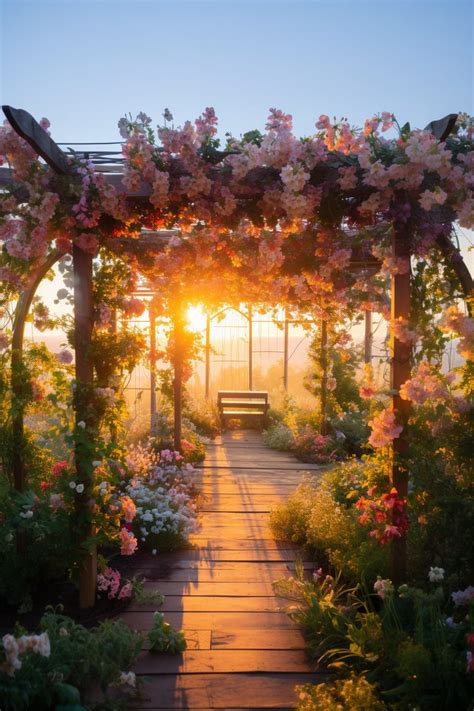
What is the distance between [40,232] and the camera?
345cm

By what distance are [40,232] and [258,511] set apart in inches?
139

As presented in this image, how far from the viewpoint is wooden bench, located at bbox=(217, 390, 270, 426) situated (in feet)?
37.3

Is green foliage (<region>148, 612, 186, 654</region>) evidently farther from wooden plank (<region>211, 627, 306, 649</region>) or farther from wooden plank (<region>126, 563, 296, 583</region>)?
wooden plank (<region>126, 563, 296, 583</region>)

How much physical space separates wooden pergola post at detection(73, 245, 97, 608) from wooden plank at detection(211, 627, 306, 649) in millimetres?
852

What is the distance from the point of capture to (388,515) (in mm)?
3441

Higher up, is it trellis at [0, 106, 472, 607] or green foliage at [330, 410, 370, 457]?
trellis at [0, 106, 472, 607]

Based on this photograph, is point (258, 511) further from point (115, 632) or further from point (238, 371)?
point (238, 371)

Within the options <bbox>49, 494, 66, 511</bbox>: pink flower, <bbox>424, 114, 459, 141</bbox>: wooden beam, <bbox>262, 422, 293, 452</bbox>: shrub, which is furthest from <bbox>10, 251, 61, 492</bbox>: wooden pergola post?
<bbox>262, 422, 293, 452</bbox>: shrub

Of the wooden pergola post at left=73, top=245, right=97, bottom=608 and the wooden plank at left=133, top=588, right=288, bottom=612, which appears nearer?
the wooden pergola post at left=73, top=245, right=97, bottom=608


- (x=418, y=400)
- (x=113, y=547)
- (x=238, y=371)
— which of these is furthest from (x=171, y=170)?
(x=238, y=371)

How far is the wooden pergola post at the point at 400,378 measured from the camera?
3432 millimetres

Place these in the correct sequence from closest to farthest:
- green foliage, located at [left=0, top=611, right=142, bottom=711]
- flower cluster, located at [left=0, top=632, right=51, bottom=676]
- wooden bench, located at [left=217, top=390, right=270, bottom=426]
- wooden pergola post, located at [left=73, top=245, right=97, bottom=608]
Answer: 1. flower cluster, located at [left=0, top=632, right=51, bottom=676]
2. green foliage, located at [left=0, top=611, right=142, bottom=711]
3. wooden pergola post, located at [left=73, top=245, right=97, bottom=608]
4. wooden bench, located at [left=217, top=390, right=270, bottom=426]

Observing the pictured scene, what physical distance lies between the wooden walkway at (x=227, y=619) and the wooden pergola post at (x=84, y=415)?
1.11 ft

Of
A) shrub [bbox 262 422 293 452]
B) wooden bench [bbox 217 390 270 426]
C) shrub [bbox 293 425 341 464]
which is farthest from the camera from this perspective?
wooden bench [bbox 217 390 270 426]
